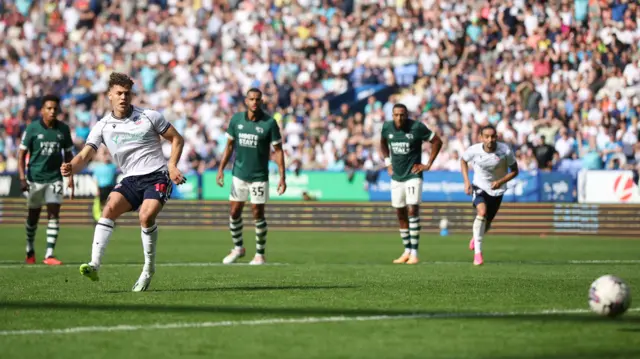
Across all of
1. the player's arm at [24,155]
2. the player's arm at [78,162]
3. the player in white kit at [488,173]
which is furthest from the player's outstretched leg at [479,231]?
the player's arm at [24,155]

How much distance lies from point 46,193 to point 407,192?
238 inches

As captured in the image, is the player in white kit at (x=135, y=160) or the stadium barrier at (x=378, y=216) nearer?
the player in white kit at (x=135, y=160)

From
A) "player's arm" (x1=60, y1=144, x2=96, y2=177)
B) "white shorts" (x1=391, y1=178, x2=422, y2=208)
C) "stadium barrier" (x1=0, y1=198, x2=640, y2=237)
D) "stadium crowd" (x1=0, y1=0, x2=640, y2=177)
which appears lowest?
"stadium barrier" (x1=0, y1=198, x2=640, y2=237)

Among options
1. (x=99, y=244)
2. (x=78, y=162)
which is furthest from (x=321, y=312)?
(x=78, y=162)

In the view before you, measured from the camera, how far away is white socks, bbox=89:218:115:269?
11.9 meters

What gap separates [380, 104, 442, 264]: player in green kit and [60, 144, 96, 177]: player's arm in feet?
25.1

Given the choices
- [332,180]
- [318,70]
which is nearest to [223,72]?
[318,70]

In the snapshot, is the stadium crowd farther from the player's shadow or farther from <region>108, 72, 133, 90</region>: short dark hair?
<region>108, 72, 133, 90</region>: short dark hair

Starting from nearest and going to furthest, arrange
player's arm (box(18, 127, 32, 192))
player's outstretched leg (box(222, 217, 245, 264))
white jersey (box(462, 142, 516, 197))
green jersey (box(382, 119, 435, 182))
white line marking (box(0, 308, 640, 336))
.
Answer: white line marking (box(0, 308, 640, 336)), player's outstretched leg (box(222, 217, 245, 264)), player's arm (box(18, 127, 32, 192)), white jersey (box(462, 142, 516, 197)), green jersey (box(382, 119, 435, 182))

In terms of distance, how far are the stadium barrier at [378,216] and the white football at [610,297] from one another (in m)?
19.1

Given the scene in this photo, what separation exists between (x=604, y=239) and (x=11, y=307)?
61.4 feet

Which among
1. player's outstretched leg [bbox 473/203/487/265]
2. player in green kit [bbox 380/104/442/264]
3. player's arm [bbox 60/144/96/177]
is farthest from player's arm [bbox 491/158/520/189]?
player's arm [bbox 60/144/96/177]

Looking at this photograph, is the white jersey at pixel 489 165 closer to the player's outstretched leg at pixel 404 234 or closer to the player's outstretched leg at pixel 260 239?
the player's outstretched leg at pixel 404 234

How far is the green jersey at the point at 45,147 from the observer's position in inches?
728
